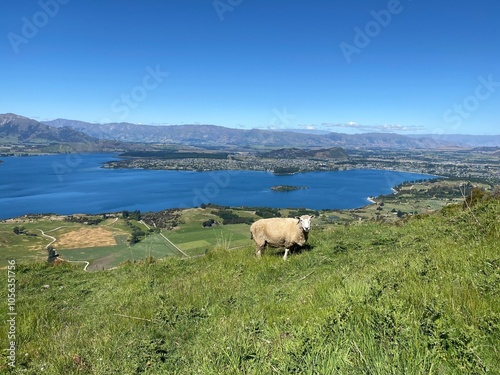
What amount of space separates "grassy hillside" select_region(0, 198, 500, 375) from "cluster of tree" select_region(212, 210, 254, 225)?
71030 mm

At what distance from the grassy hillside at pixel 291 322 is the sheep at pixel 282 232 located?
2397mm

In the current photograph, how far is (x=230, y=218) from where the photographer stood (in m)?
85.2

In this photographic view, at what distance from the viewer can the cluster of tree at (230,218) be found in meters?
80.6

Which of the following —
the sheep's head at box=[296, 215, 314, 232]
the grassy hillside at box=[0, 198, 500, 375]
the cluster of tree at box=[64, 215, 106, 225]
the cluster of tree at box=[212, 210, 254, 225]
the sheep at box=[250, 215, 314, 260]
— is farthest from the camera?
the cluster of tree at box=[64, 215, 106, 225]

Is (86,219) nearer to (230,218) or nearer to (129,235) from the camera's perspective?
(129,235)

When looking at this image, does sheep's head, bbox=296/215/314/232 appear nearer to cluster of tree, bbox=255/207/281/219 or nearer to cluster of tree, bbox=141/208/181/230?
cluster of tree, bbox=141/208/181/230

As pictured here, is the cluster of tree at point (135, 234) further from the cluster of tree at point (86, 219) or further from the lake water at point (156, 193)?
the lake water at point (156, 193)

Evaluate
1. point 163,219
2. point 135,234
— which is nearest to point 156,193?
point 163,219

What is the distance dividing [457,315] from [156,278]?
8.93 meters

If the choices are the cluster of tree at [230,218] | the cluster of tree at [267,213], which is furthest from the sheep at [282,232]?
the cluster of tree at [267,213]

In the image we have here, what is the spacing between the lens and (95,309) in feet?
25.4

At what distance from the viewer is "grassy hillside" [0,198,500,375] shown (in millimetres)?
3029

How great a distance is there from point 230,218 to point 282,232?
7380cm

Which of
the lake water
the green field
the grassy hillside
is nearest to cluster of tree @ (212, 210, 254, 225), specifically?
the green field
